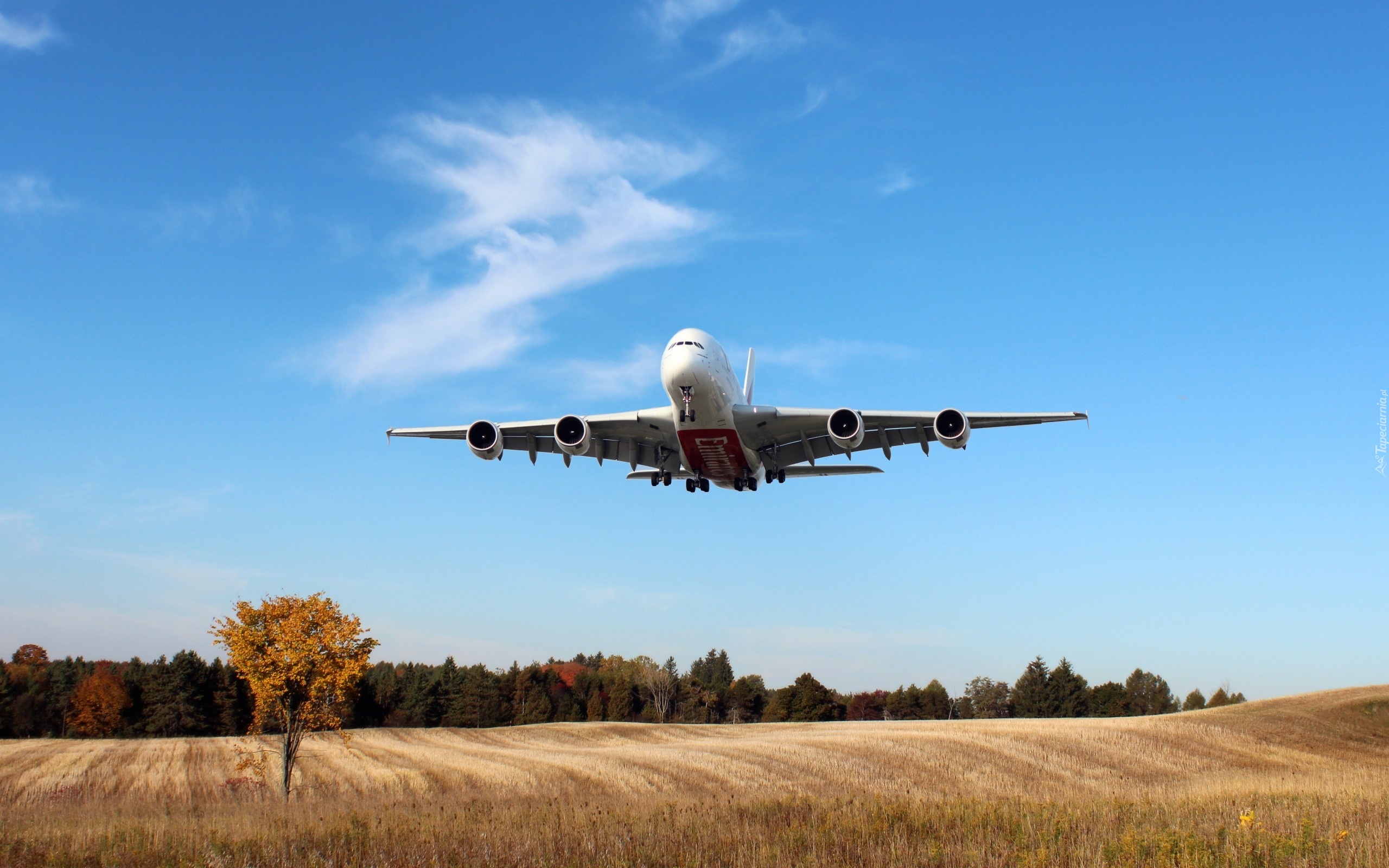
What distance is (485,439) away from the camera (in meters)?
29.7

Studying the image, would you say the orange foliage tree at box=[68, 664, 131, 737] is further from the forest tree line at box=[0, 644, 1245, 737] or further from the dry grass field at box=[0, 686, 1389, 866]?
the dry grass field at box=[0, 686, 1389, 866]

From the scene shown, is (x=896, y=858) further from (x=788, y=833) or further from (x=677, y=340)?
(x=677, y=340)

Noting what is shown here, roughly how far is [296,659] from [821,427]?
21.6m

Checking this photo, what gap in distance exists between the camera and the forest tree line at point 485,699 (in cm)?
8275

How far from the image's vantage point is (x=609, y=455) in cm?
3469

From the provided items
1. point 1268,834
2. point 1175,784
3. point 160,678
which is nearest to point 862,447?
point 1175,784

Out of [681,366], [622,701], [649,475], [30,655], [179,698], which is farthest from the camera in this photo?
[30,655]

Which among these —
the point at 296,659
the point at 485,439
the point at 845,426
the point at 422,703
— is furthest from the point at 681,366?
the point at 422,703

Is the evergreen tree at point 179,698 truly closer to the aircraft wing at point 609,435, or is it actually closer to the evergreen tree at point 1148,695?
the aircraft wing at point 609,435

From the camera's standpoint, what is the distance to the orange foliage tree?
272 feet

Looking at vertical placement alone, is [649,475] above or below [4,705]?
above

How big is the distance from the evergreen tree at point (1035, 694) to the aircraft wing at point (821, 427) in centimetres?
7063

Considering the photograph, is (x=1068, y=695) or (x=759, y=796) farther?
(x=1068, y=695)

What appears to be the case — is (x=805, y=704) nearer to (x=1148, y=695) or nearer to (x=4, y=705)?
(x=1148, y=695)
